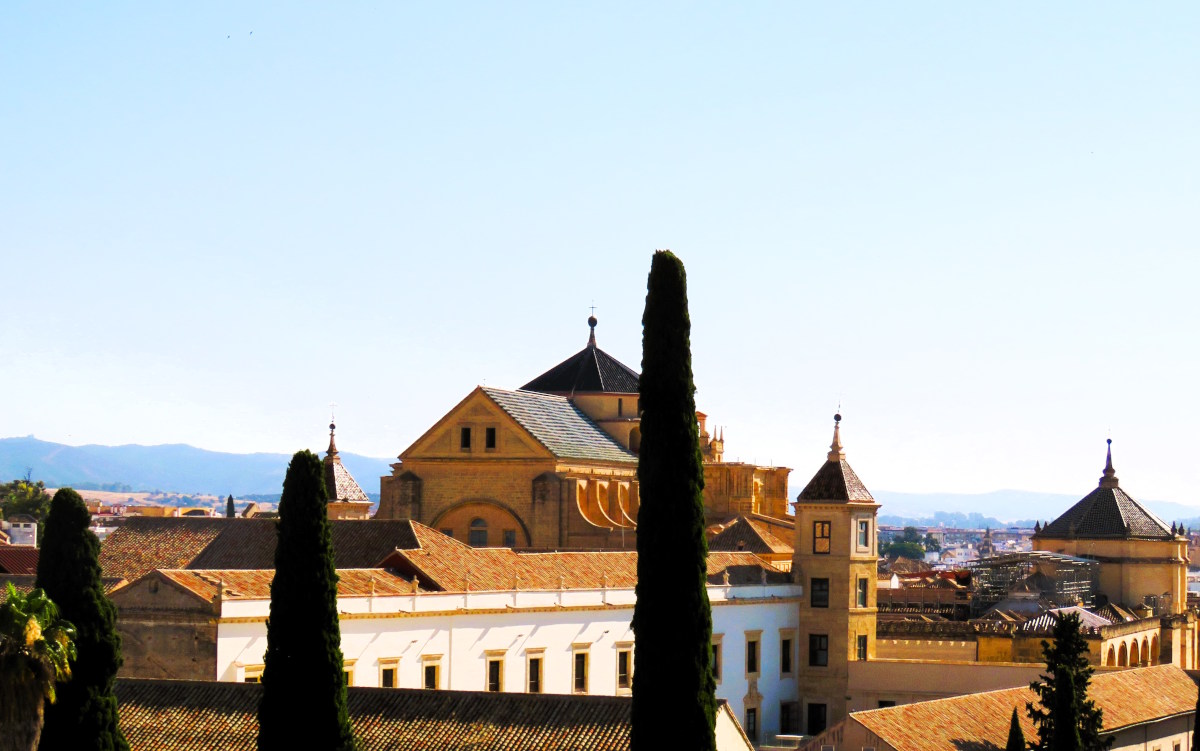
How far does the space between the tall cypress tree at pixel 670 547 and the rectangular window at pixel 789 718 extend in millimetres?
29830

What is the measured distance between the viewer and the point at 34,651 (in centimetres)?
3003

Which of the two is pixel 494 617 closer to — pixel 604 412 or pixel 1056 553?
pixel 604 412

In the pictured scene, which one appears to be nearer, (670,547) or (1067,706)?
(670,547)

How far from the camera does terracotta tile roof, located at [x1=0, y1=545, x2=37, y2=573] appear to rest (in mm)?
63562

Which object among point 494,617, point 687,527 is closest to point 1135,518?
point 494,617

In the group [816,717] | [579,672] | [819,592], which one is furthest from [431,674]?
[819,592]

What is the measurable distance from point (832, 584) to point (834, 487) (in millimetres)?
2985

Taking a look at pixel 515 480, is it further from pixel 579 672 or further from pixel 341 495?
pixel 579 672

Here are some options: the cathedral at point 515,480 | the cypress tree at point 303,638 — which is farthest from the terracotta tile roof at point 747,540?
the cypress tree at point 303,638

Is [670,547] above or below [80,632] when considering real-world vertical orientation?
above

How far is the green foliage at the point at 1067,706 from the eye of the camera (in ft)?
134

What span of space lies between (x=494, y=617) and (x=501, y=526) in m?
16.7

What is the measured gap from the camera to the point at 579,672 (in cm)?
5247

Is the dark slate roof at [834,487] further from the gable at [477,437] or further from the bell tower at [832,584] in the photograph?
the gable at [477,437]
